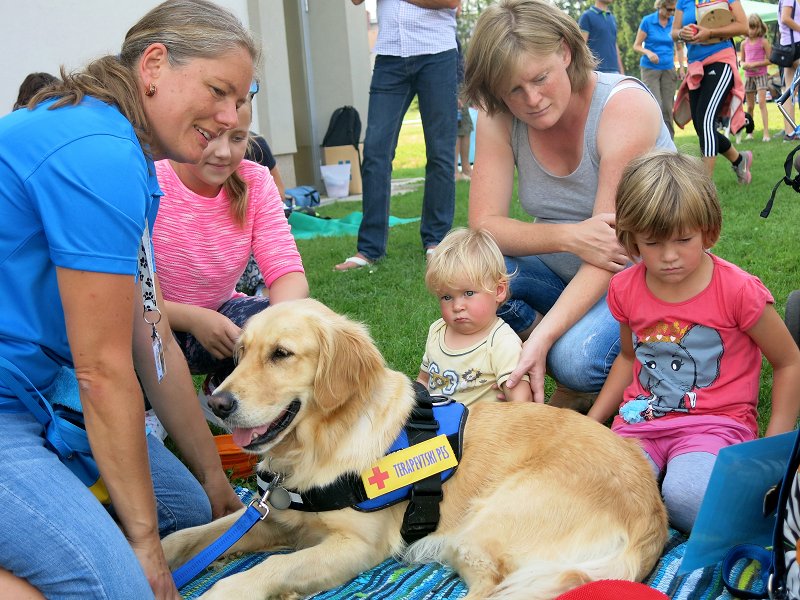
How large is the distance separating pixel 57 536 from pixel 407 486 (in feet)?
3.54

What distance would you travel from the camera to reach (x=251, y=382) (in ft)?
8.36

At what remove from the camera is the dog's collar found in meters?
2.63

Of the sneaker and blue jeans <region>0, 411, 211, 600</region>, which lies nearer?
blue jeans <region>0, 411, 211, 600</region>

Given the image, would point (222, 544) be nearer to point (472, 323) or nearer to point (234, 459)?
point (234, 459)

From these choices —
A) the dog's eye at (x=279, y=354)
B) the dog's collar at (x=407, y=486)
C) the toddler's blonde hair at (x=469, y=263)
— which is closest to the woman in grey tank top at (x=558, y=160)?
the toddler's blonde hair at (x=469, y=263)

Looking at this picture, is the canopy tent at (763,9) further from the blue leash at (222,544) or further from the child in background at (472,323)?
the blue leash at (222,544)

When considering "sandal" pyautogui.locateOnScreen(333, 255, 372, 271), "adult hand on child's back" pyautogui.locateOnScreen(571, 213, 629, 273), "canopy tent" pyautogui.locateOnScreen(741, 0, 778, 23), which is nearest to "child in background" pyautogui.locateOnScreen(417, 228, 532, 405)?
"adult hand on child's back" pyautogui.locateOnScreen(571, 213, 629, 273)

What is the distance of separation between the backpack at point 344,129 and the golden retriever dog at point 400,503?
11.3m

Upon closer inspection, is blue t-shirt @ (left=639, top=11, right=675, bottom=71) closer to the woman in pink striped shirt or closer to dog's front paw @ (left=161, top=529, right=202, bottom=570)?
the woman in pink striped shirt

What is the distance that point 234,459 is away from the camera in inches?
139

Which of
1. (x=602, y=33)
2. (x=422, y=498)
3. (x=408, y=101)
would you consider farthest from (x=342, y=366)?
(x=602, y=33)

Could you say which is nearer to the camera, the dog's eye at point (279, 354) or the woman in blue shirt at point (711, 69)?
the dog's eye at point (279, 354)

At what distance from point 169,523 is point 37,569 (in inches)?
34.8

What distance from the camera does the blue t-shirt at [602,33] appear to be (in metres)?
11.3
